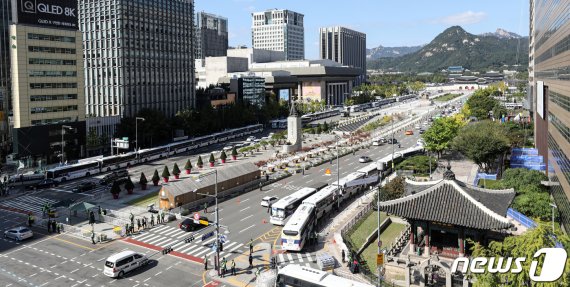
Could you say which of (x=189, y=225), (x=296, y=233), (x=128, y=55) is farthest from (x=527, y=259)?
(x=128, y=55)

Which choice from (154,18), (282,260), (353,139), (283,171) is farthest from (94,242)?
(154,18)

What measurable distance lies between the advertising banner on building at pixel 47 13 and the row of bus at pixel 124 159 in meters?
28.0

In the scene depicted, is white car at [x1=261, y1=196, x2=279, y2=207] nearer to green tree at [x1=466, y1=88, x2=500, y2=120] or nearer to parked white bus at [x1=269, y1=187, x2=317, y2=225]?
parked white bus at [x1=269, y1=187, x2=317, y2=225]

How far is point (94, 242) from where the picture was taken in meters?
50.2

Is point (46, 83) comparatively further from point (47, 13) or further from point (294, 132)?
point (294, 132)

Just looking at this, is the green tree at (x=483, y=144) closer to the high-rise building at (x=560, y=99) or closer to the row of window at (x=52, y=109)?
the high-rise building at (x=560, y=99)

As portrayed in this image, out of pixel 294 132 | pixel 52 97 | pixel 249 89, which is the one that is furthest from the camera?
pixel 249 89

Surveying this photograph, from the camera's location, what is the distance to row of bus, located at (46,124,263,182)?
81.6m

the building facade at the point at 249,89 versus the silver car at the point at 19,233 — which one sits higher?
the building facade at the point at 249,89

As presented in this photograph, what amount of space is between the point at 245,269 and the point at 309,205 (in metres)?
14.2

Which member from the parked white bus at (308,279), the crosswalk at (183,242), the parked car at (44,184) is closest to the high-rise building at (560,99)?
the parked white bus at (308,279)

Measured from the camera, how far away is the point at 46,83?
94.3 m

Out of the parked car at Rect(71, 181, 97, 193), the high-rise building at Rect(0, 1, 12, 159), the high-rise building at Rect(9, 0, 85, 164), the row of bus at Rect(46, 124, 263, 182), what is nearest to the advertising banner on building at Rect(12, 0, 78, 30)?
the high-rise building at Rect(9, 0, 85, 164)

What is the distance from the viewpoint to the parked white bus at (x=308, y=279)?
34.7 m
